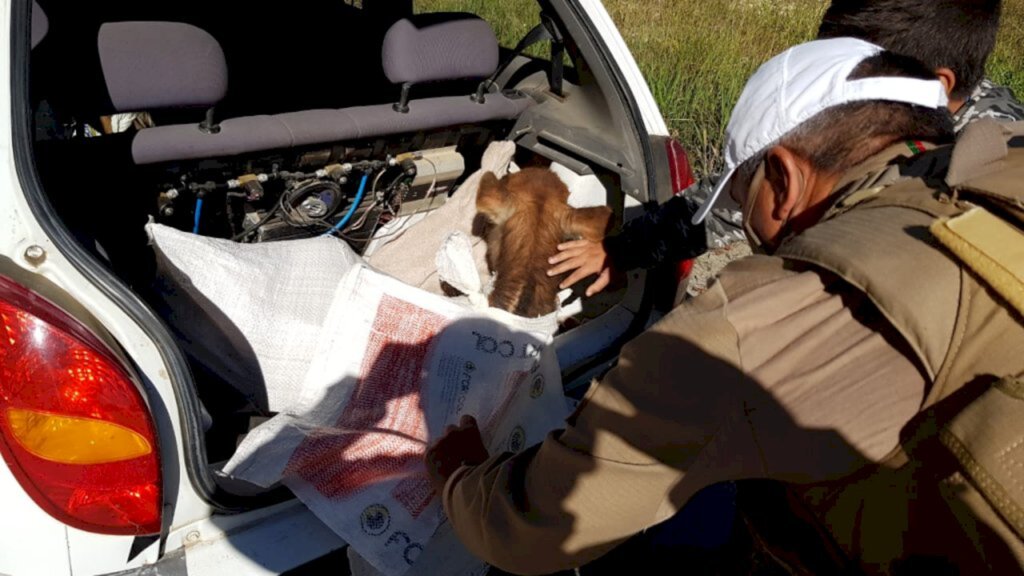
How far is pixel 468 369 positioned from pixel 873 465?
1.07 meters

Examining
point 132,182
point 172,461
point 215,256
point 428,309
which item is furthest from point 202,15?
point 172,461

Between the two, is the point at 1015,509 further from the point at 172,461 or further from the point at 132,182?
the point at 132,182

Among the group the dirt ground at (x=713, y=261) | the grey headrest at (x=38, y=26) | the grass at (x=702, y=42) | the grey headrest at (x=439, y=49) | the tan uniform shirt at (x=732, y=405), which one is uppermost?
the grey headrest at (x=38, y=26)

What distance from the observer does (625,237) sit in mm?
2484

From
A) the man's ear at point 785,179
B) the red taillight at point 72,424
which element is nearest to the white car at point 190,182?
the red taillight at point 72,424

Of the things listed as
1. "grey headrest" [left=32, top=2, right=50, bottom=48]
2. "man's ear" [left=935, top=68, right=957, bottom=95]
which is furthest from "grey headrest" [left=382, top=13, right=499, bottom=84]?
"man's ear" [left=935, top=68, right=957, bottom=95]

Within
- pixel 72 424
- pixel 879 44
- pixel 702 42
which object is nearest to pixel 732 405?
pixel 72 424

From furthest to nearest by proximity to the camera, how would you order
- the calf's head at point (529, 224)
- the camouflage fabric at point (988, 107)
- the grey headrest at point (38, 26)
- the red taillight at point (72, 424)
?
the camouflage fabric at point (988, 107) < the calf's head at point (529, 224) < the grey headrest at point (38, 26) < the red taillight at point (72, 424)

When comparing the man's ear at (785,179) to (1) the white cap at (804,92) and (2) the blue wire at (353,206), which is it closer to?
(1) the white cap at (804,92)

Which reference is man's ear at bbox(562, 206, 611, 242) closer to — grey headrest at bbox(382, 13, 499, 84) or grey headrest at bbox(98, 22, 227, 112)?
grey headrest at bbox(382, 13, 499, 84)

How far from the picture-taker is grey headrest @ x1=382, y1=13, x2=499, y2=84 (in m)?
2.32

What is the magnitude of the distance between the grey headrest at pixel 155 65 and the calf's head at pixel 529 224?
112 cm

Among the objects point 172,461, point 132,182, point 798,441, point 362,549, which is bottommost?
point 362,549

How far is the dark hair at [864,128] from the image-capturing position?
4.27 ft
